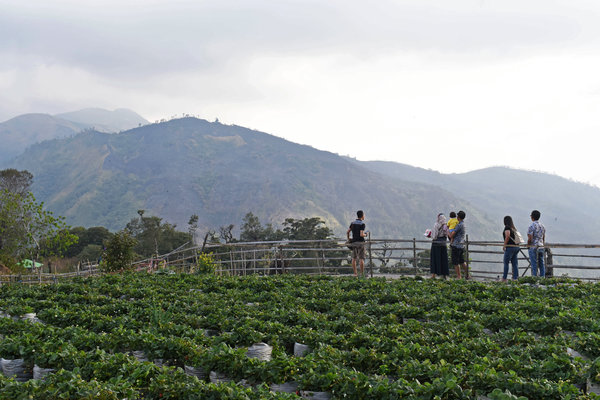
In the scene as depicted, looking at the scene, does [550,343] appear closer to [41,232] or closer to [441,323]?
[441,323]

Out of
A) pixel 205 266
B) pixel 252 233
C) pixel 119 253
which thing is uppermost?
pixel 252 233

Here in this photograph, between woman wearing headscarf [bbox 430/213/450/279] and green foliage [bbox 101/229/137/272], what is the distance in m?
10.9

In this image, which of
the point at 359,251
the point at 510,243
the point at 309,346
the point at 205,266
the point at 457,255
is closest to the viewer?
the point at 309,346

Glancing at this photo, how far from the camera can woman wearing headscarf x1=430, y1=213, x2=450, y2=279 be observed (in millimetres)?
14758

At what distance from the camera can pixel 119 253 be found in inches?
762

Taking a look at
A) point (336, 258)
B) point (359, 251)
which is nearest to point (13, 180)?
point (336, 258)

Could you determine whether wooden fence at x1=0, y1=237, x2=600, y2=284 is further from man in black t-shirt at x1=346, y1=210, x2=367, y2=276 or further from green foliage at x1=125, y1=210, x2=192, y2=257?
green foliage at x1=125, y1=210, x2=192, y2=257

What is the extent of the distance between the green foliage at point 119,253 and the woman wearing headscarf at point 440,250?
1087 cm

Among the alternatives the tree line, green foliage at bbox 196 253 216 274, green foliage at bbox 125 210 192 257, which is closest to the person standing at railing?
green foliage at bbox 196 253 216 274

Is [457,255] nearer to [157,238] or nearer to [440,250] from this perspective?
[440,250]

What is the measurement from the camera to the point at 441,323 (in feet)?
24.1

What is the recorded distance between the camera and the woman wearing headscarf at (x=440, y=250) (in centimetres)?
1476

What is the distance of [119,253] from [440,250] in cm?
1145

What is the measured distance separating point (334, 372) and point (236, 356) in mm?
1091
